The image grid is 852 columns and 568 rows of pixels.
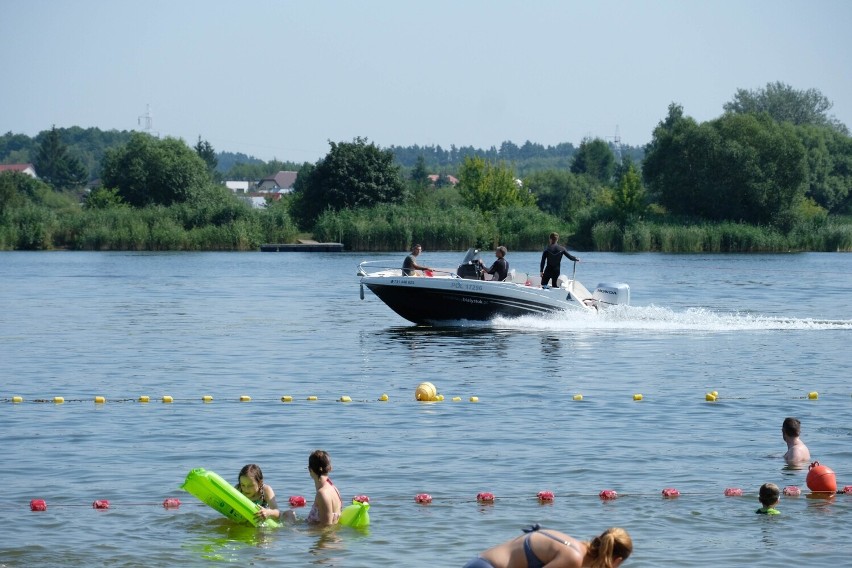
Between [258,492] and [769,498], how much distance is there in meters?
5.44

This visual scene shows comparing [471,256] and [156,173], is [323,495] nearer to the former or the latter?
[471,256]

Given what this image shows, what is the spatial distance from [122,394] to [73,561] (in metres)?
10.3

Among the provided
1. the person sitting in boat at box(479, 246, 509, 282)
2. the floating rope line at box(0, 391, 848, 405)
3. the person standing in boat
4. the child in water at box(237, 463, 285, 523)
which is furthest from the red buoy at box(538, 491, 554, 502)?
the person sitting in boat at box(479, 246, 509, 282)

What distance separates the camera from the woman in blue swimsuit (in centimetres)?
927

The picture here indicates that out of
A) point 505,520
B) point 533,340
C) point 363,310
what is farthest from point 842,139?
point 505,520

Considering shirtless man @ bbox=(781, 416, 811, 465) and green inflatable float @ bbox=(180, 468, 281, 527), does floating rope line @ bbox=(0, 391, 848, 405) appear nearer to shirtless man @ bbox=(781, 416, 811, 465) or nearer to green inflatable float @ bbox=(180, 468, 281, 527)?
shirtless man @ bbox=(781, 416, 811, 465)

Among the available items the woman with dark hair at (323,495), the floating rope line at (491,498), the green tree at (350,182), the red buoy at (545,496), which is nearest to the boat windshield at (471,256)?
the floating rope line at (491,498)

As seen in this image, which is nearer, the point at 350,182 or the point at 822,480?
the point at 822,480

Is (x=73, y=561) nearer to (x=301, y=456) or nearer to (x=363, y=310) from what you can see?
(x=301, y=456)

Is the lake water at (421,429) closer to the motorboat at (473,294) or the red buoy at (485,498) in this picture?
the red buoy at (485,498)

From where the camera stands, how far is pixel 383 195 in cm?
9819

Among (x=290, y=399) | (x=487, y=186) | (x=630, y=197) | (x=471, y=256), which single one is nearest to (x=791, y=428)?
(x=290, y=399)

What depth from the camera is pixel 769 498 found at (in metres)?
14.2

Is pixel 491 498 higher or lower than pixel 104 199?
lower
